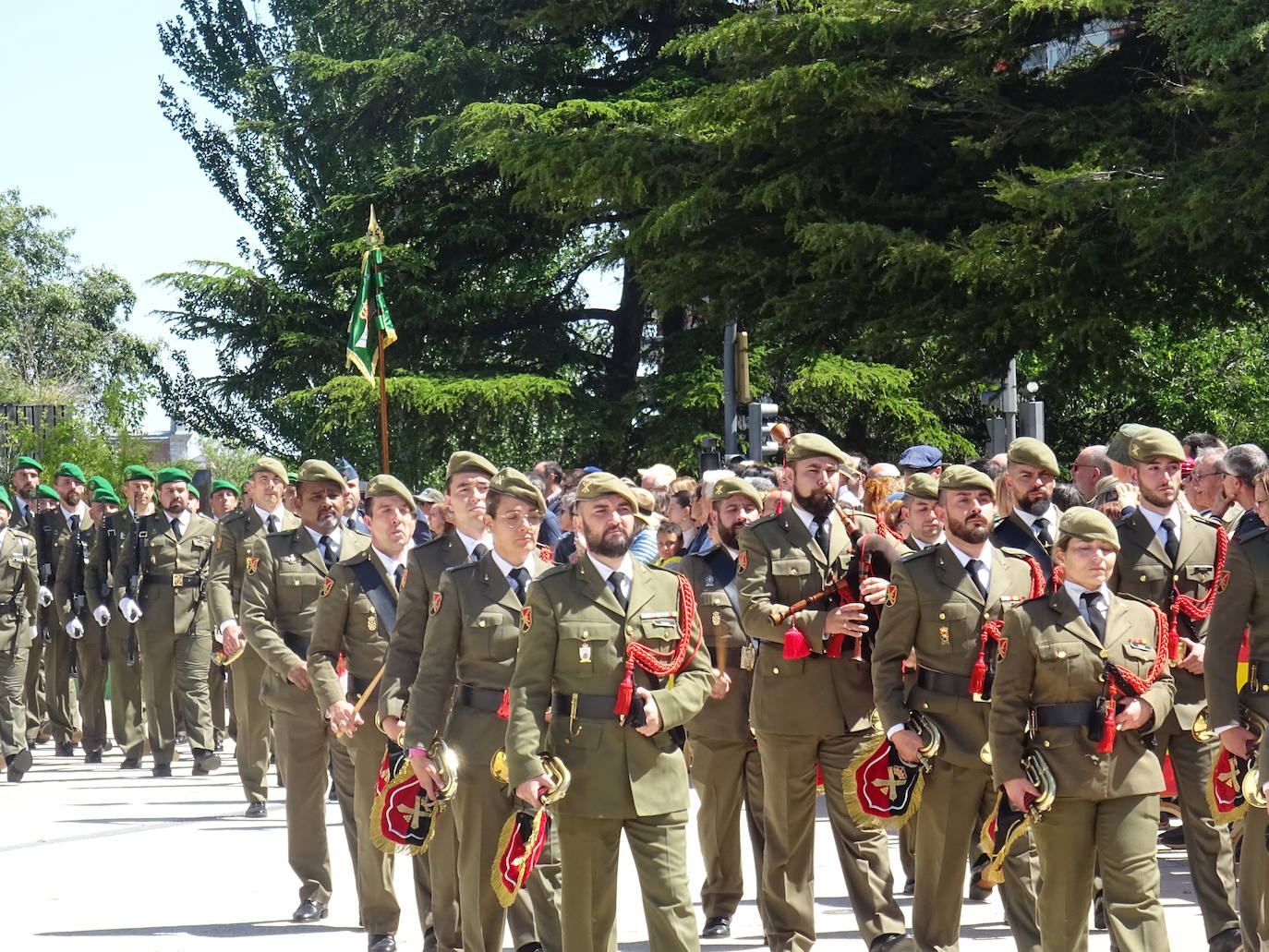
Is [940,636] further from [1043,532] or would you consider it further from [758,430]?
[758,430]

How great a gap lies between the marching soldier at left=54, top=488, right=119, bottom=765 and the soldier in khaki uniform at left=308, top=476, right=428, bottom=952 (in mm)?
8475

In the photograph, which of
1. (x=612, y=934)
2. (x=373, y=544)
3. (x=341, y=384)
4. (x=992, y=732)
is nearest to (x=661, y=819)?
(x=612, y=934)

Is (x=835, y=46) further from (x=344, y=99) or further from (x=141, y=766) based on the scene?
(x=344, y=99)

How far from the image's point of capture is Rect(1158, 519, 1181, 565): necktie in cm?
809

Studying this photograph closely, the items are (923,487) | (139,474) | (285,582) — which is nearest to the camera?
(923,487)

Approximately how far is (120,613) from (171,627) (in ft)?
2.90

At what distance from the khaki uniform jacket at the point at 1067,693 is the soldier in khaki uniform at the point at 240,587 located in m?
6.67

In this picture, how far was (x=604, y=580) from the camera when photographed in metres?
6.55

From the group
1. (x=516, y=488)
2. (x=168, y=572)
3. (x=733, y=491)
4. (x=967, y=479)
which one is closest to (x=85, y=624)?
(x=168, y=572)

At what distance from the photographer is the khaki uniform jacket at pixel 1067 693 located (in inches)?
255

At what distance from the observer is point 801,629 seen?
7934 millimetres

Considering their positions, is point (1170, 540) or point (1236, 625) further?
point (1170, 540)

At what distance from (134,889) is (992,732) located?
5652 millimetres

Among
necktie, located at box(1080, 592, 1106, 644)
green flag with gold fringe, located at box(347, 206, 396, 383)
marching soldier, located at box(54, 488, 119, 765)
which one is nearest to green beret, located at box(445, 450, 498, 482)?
necktie, located at box(1080, 592, 1106, 644)
